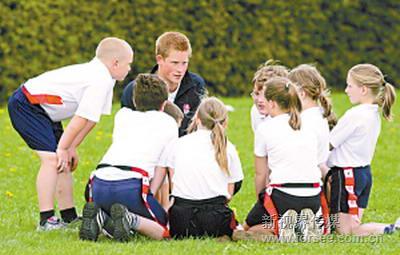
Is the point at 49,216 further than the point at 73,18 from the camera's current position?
No

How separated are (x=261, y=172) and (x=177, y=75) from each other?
1.13 meters

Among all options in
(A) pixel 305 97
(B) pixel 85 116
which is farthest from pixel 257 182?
(B) pixel 85 116

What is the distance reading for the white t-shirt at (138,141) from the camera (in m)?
6.66

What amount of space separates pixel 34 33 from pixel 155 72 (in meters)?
7.42

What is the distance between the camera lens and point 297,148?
6633 mm

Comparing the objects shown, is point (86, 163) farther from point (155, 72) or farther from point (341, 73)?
point (341, 73)

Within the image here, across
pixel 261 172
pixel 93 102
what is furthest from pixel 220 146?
pixel 93 102

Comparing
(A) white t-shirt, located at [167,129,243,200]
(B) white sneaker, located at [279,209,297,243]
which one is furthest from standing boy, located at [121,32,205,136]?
(B) white sneaker, located at [279,209,297,243]

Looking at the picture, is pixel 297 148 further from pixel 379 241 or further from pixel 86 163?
pixel 86 163

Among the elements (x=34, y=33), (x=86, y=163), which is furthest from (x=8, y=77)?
(x=86, y=163)

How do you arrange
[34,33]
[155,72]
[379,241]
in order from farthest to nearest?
[34,33]
[155,72]
[379,241]

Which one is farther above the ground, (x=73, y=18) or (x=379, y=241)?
(x=73, y=18)

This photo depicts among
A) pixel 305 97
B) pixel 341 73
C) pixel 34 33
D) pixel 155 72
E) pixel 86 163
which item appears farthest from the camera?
pixel 341 73

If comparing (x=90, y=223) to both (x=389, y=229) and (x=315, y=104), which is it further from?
(x=389, y=229)
